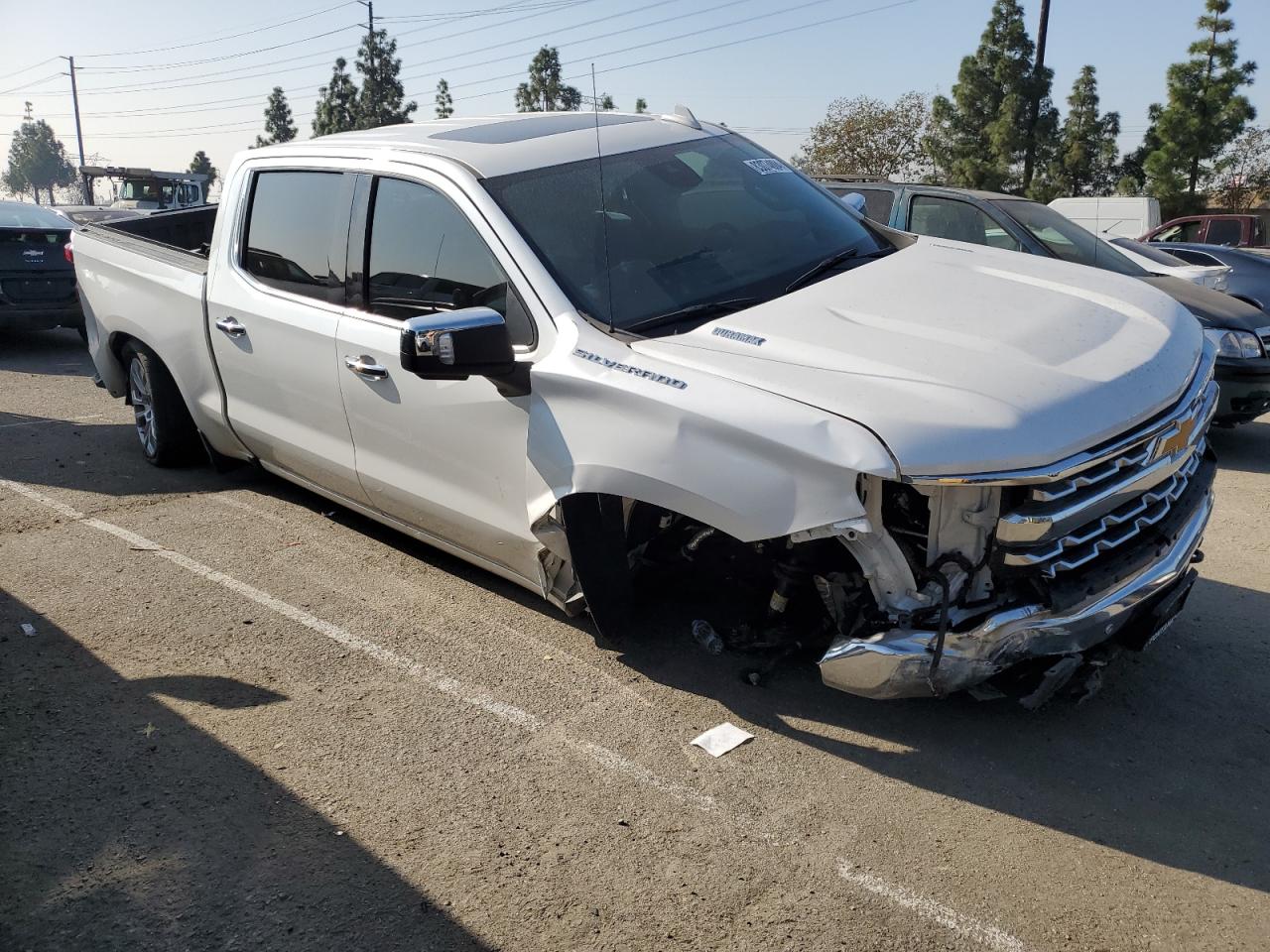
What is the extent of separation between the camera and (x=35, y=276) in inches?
469

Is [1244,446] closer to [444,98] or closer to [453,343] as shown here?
[453,343]

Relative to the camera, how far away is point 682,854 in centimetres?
304

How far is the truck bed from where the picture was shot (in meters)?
6.59

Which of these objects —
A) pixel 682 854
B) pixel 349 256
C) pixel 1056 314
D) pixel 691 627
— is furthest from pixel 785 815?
pixel 349 256

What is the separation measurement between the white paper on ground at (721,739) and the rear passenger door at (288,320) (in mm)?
2104

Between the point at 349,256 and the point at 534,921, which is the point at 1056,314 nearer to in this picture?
the point at 534,921

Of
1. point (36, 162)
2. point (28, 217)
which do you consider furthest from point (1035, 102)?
point (36, 162)

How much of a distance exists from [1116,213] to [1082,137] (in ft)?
44.4

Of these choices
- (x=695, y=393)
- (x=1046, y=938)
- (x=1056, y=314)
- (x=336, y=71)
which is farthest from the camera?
(x=336, y=71)

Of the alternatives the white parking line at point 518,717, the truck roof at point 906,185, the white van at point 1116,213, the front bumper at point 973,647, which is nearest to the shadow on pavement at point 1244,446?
the truck roof at point 906,185

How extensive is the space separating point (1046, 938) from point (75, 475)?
6.33 m

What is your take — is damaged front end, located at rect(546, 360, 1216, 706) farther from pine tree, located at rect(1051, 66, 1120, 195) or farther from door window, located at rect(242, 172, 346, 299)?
pine tree, located at rect(1051, 66, 1120, 195)

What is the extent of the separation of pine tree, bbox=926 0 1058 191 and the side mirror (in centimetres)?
3013

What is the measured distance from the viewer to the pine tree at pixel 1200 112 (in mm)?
29872
